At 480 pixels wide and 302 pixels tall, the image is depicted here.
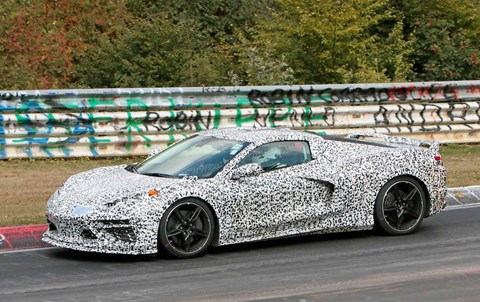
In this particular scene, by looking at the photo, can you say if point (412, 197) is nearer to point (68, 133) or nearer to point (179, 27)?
point (68, 133)

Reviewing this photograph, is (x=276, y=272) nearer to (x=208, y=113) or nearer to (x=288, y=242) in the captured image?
(x=288, y=242)

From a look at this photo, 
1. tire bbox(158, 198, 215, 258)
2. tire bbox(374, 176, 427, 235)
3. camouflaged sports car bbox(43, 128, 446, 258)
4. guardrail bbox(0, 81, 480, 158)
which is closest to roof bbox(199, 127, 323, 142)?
camouflaged sports car bbox(43, 128, 446, 258)

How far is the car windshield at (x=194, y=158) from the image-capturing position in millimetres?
11375

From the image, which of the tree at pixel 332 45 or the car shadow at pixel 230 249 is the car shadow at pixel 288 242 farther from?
the tree at pixel 332 45

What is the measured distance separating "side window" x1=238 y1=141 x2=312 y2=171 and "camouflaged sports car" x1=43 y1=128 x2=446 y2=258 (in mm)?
13

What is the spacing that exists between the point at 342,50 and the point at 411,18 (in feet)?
13.7

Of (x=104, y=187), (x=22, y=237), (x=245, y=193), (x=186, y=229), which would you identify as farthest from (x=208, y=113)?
(x=186, y=229)

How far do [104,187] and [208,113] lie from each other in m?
7.01

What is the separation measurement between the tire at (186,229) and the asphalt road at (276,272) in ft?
0.43

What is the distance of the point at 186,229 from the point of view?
35.3 feet

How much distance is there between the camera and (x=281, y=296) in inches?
356

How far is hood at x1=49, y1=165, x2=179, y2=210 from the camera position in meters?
10.7

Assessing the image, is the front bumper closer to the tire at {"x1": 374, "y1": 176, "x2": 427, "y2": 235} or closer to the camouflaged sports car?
the camouflaged sports car

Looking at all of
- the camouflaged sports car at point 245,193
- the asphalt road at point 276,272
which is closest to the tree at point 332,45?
the camouflaged sports car at point 245,193
